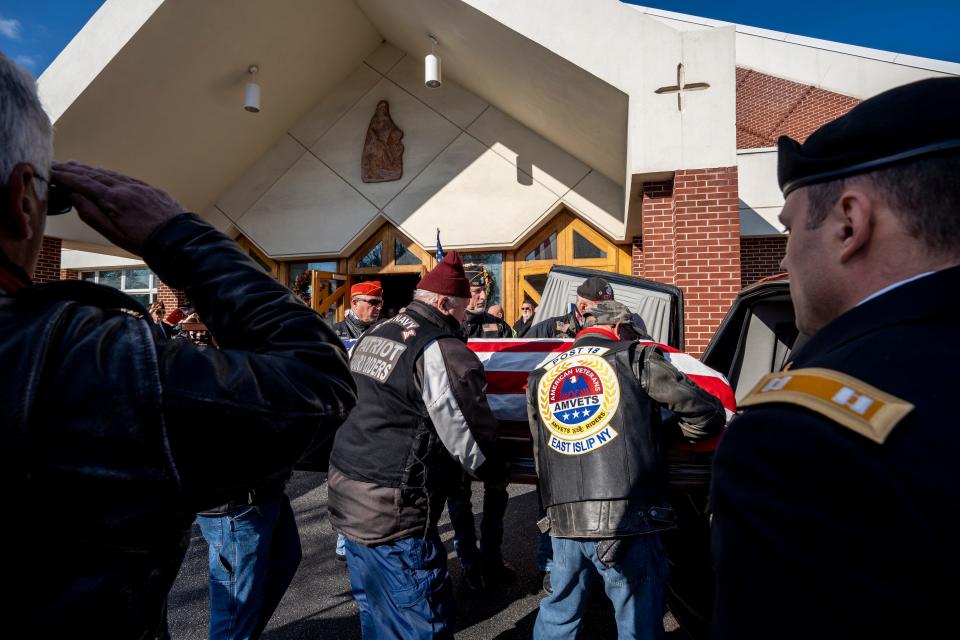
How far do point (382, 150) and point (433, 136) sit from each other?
0.94 meters

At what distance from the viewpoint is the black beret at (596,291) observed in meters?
3.30

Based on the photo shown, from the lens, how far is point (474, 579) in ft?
11.8

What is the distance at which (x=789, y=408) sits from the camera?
2.22ft

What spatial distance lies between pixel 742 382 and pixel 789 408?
10.8 feet

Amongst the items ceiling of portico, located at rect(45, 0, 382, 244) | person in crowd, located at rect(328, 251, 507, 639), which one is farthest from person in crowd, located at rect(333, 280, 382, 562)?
ceiling of portico, located at rect(45, 0, 382, 244)

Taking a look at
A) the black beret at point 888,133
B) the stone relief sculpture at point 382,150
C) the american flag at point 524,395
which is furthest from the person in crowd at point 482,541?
the stone relief sculpture at point 382,150

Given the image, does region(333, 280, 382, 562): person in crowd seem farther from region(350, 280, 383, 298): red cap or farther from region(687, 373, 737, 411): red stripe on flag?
region(687, 373, 737, 411): red stripe on flag

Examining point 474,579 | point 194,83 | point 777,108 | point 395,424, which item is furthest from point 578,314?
point 777,108

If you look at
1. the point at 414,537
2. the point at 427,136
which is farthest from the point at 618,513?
the point at 427,136

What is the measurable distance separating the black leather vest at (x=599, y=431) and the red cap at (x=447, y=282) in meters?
0.63

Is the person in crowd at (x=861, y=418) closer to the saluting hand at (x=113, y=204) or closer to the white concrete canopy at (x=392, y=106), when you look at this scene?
the saluting hand at (x=113, y=204)

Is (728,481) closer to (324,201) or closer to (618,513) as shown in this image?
(618,513)

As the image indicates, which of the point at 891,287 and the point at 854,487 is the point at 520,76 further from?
the point at 854,487

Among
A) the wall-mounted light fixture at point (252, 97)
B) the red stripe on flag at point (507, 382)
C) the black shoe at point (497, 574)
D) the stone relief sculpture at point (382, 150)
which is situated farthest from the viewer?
the stone relief sculpture at point (382, 150)
